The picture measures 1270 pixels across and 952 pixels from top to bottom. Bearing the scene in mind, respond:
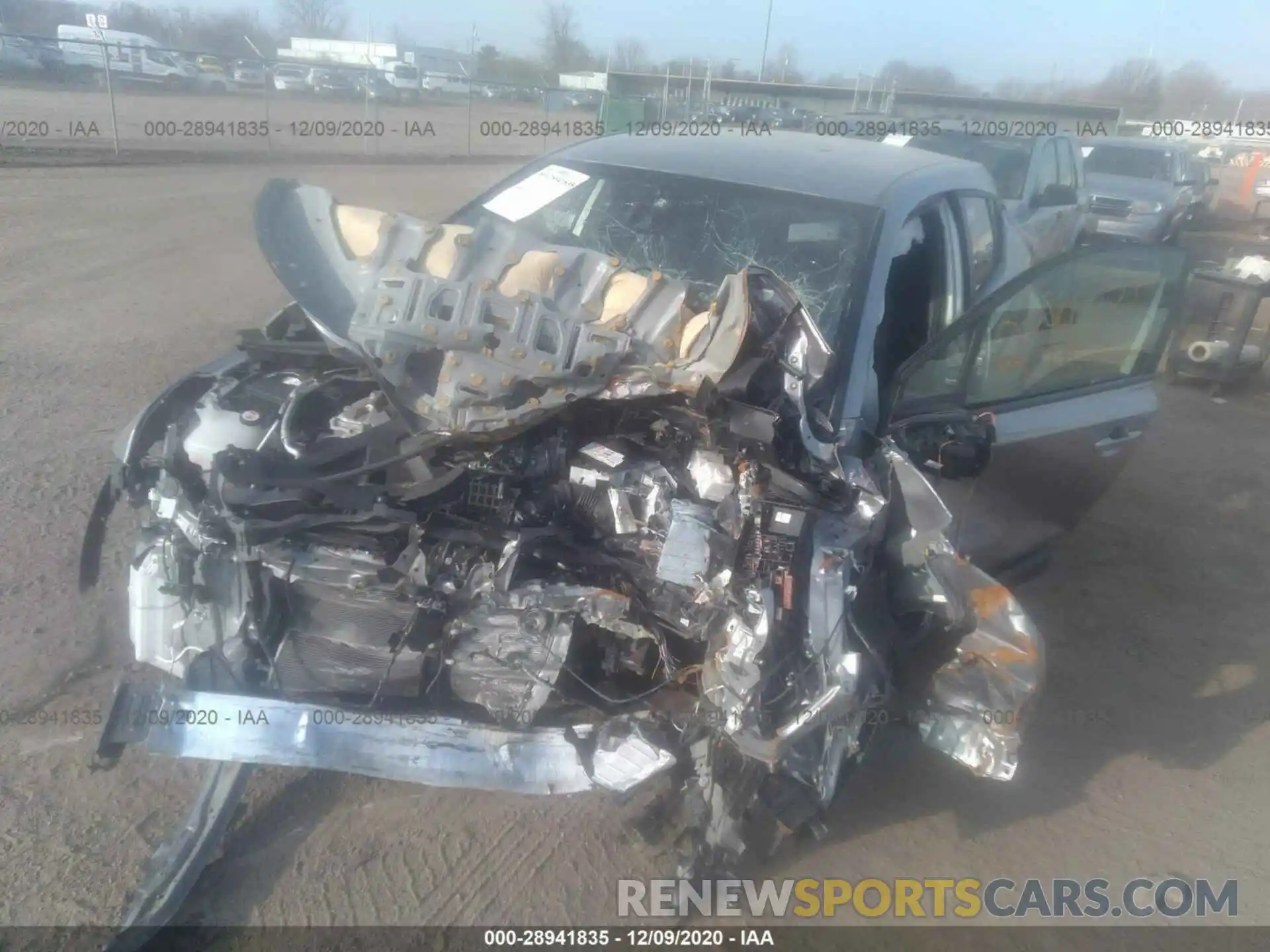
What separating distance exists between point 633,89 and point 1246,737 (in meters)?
14.0

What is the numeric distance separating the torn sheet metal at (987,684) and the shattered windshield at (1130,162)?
14278 millimetres

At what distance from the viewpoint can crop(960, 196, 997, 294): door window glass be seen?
4078mm

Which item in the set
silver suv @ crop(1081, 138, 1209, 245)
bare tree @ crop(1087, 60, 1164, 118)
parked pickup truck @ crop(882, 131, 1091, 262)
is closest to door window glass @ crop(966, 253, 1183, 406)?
parked pickup truck @ crop(882, 131, 1091, 262)

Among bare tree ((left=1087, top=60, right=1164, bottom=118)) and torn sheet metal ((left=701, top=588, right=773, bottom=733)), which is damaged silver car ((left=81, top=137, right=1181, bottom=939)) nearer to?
torn sheet metal ((left=701, top=588, right=773, bottom=733))

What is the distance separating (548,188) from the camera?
405 cm

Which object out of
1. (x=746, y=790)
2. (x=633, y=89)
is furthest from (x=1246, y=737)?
(x=633, y=89)

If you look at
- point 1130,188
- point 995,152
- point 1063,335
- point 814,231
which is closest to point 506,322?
point 814,231

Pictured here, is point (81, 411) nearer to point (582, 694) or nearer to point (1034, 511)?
point (582, 694)

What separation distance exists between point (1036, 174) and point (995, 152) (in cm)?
47

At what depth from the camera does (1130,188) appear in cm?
1415

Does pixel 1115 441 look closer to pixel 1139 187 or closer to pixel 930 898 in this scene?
pixel 930 898

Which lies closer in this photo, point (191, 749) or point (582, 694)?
point (191, 749)

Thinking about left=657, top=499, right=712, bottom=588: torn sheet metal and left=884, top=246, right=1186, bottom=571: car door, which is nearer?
left=657, top=499, right=712, bottom=588: torn sheet metal

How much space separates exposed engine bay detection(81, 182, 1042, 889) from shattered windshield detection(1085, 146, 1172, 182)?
47.3 feet
